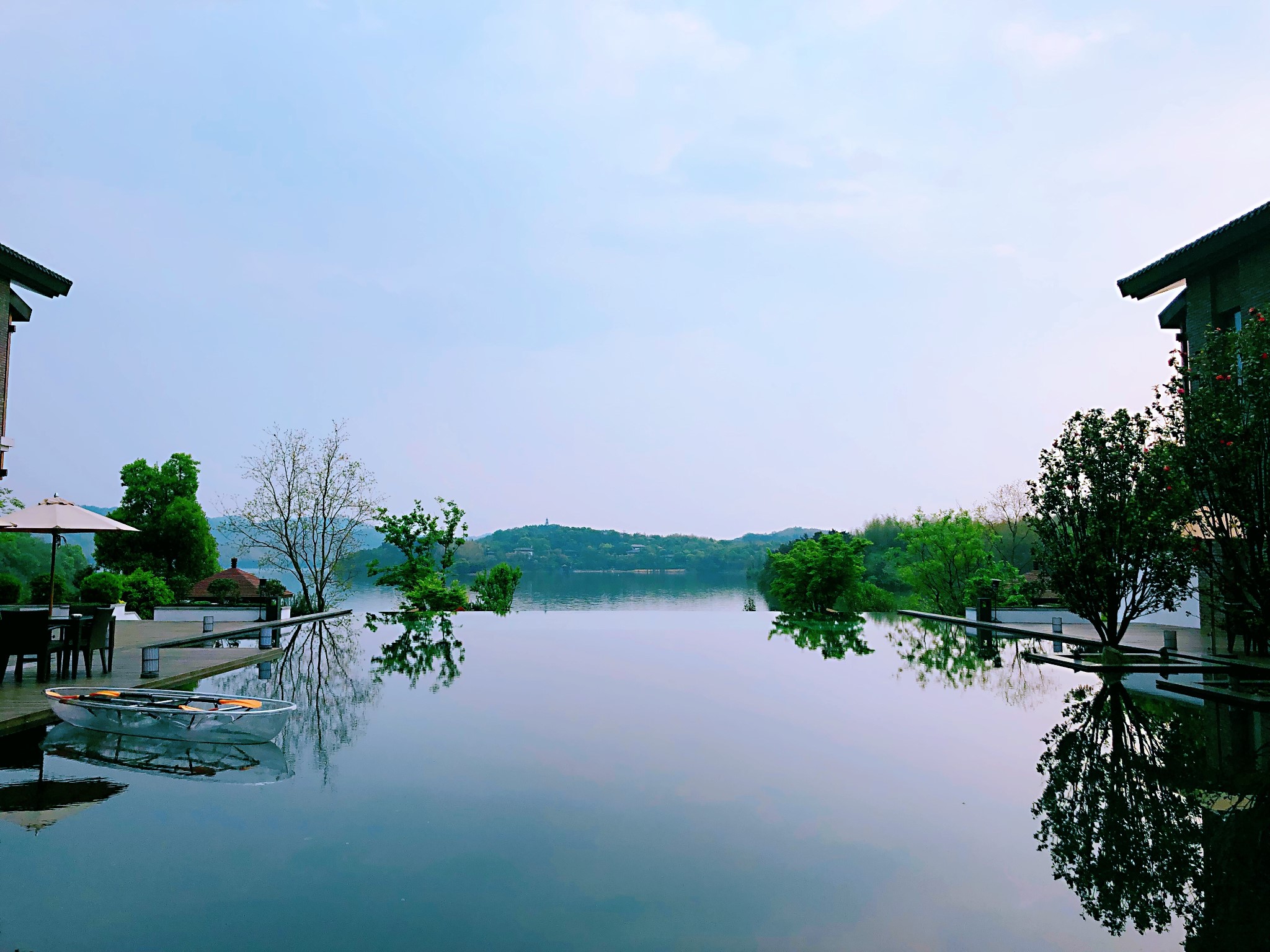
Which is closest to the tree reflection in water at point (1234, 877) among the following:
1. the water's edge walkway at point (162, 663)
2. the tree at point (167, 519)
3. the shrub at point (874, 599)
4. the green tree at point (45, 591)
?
the water's edge walkway at point (162, 663)

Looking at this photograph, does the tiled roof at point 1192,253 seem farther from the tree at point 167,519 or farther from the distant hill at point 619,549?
the tree at point 167,519

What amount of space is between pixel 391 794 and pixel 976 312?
21.5m

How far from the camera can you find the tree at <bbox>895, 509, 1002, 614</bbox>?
2528 cm

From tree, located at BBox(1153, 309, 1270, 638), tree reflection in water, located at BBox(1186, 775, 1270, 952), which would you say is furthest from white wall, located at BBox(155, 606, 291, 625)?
tree reflection in water, located at BBox(1186, 775, 1270, 952)

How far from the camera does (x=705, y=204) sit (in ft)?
68.3

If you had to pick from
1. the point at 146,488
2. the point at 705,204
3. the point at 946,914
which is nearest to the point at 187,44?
the point at 705,204

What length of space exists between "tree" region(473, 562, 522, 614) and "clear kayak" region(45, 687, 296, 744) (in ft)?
53.0

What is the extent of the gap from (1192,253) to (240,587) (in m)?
22.0

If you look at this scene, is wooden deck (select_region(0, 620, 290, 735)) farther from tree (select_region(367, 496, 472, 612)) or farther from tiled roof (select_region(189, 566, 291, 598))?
tree (select_region(367, 496, 472, 612))

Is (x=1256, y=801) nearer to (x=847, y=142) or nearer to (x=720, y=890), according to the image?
(x=720, y=890)

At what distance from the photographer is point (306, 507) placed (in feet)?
74.9

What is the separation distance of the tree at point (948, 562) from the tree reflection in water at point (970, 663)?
8277 millimetres

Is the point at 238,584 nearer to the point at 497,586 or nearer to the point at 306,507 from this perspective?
the point at 306,507

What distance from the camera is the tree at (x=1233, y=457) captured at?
368 inches
